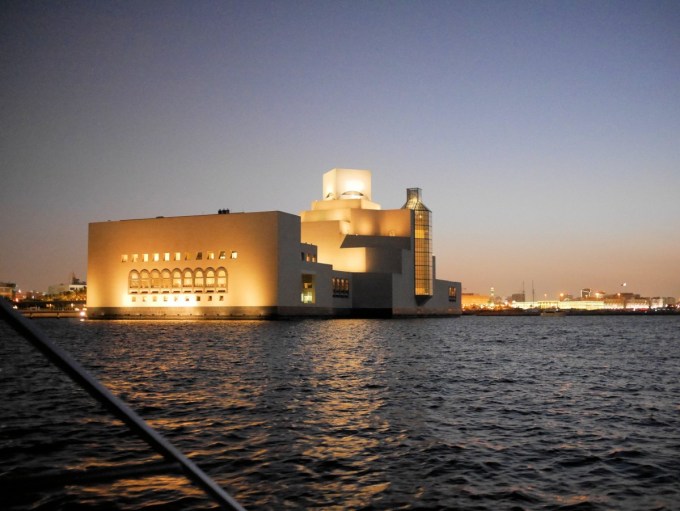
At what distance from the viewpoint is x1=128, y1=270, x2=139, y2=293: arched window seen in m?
110

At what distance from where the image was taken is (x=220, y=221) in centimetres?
10244

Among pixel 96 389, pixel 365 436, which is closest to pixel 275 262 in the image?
pixel 365 436

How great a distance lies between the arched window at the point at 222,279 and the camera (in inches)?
4028

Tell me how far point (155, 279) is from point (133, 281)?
462cm

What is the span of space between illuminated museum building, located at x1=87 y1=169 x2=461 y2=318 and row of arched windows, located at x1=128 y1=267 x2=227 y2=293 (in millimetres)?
158

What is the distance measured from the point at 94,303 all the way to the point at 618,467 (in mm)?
112503

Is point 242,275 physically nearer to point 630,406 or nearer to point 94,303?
point 94,303

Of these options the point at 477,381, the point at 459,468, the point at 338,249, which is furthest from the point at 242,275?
the point at 459,468

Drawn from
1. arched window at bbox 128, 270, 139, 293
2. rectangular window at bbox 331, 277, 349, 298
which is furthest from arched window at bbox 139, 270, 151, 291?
rectangular window at bbox 331, 277, 349, 298

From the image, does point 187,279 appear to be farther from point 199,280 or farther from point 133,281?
point 133,281

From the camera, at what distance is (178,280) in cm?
10650

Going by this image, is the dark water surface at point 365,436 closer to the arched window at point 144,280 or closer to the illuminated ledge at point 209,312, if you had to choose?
the illuminated ledge at point 209,312

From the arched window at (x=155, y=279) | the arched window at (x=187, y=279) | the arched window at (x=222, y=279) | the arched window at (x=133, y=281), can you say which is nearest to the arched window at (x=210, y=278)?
the arched window at (x=222, y=279)

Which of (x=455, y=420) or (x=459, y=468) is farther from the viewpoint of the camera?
(x=455, y=420)
